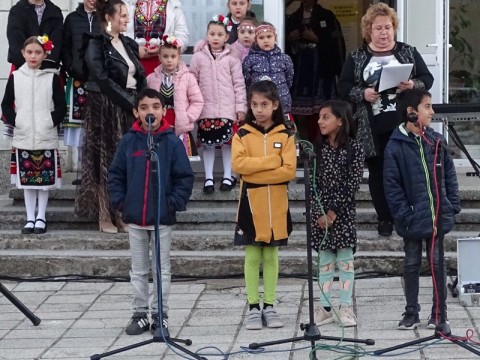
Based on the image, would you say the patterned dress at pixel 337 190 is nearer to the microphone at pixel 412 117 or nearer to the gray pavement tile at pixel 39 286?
the microphone at pixel 412 117

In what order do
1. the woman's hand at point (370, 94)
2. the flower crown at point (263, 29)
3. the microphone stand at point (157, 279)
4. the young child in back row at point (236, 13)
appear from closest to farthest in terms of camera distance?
the microphone stand at point (157, 279), the woman's hand at point (370, 94), the flower crown at point (263, 29), the young child in back row at point (236, 13)

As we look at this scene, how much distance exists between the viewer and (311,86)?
11.6 meters

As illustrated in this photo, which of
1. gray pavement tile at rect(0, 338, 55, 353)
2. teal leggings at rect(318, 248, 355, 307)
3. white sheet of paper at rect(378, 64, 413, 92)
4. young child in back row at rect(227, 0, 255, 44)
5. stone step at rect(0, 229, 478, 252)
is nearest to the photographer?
gray pavement tile at rect(0, 338, 55, 353)

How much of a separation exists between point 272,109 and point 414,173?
1.01m

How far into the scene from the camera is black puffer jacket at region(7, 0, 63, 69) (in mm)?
9766

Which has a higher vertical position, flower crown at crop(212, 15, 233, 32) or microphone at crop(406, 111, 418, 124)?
flower crown at crop(212, 15, 233, 32)

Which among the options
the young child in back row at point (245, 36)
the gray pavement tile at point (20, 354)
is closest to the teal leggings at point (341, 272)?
the gray pavement tile at point (20, 354)

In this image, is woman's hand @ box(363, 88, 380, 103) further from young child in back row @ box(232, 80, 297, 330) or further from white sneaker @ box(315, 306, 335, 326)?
white sneaker @ box(315, 306, 335, 326)

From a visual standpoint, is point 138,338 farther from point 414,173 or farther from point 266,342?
point 414,173

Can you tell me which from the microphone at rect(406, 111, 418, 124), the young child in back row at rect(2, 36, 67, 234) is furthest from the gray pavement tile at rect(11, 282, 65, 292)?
the microphone at rect(406, 111, 418, 124)

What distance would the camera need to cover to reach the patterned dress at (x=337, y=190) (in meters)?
7.37

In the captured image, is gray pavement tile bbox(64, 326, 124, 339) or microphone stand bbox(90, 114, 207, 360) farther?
gray pavement tile bbox(64, 326, 124, 339)

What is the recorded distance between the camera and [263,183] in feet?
23.9

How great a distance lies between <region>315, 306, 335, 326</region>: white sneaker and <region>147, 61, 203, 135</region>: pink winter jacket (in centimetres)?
270
